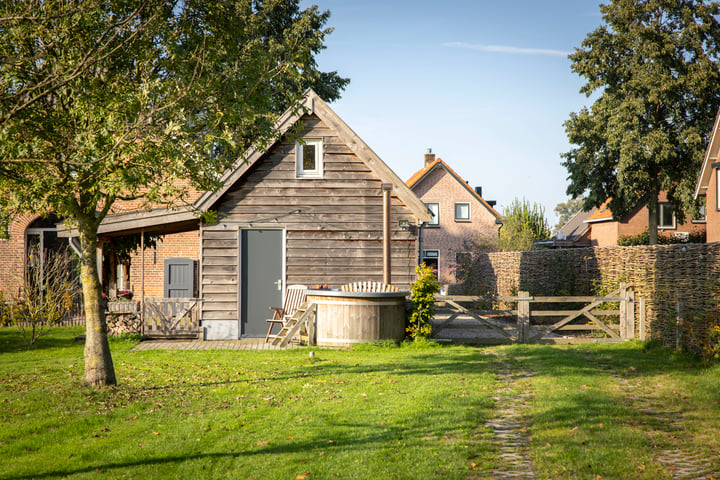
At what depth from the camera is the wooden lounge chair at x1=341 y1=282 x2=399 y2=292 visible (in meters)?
14.4

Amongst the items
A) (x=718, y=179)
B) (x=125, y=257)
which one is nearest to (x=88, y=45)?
(x=125, y=257)

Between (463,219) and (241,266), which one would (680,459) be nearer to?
(241,266)

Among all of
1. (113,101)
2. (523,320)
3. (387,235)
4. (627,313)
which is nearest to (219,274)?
(387,235)

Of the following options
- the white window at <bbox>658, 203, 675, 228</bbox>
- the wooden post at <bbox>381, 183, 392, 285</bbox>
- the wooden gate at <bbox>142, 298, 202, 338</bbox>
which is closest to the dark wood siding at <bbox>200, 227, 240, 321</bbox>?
the wooden gate at <bbox>142, 298, 202, 338</bbox>

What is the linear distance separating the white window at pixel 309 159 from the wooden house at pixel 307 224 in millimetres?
42

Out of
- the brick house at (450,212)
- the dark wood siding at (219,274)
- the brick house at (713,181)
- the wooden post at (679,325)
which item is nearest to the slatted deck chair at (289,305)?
the dark wood siding at (219,274)

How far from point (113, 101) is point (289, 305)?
829 centimetres

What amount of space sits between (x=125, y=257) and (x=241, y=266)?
848cm

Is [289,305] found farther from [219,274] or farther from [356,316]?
[356,316]

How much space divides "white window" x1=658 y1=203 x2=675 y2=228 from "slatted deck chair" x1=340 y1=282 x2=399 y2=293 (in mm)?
29740

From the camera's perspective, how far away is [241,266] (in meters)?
15.9

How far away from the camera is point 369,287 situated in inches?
582

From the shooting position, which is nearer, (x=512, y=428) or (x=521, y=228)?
(x=512, y=428)

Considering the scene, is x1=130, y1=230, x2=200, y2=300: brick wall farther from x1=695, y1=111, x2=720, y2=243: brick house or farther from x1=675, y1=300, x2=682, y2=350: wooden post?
x1=695, y1=111, x2=720, y2=243: brick house
